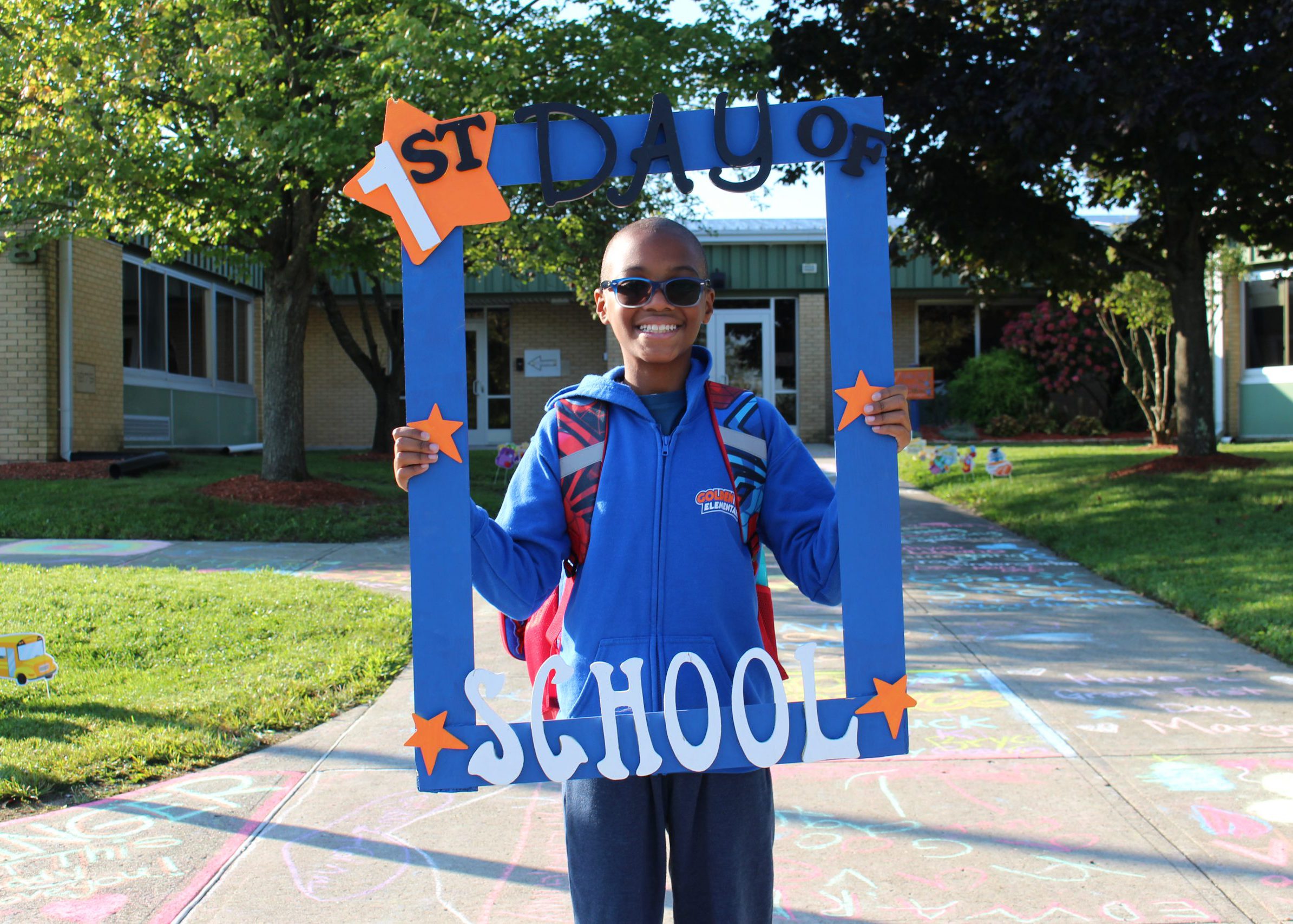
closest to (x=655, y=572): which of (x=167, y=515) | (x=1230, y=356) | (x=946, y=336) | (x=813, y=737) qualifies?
(x=813, y=737)

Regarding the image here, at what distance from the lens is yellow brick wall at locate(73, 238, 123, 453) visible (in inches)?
518

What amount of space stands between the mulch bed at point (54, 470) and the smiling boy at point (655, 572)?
433 inches

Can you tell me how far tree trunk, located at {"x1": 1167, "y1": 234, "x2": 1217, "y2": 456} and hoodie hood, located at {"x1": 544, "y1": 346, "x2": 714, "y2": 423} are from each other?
10693 millimetres

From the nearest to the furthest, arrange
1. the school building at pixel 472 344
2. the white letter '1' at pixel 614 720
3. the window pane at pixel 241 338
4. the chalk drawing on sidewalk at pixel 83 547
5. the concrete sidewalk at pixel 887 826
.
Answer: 1. the white letter '1' at pixel 614 720
2. the concrete sidewalk at pixel 887 826
3. the chalk drawing on sidewalk at pixel 83 547
4. the school building at pixel 472 344
5. the window pane at pixel 241 338

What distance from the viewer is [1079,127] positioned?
8297 mm

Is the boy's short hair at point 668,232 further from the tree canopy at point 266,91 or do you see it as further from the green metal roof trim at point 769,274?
the green metal roof trim at point 769,274

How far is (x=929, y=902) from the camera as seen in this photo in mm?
2773

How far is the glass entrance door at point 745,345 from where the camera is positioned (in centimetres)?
2083

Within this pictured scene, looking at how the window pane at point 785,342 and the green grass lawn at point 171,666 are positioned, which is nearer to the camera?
the green grass lawn at point 171,666

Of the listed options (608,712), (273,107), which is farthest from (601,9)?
(608,712)

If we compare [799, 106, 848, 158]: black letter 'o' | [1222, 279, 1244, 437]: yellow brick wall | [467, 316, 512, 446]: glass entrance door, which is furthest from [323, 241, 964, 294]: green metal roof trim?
[799, 106, 848, 158]: black letter 'o'

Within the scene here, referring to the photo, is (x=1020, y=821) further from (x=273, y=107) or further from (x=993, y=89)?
(x=273, y=107)

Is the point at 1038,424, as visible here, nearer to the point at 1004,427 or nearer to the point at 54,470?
the point at 1004,427

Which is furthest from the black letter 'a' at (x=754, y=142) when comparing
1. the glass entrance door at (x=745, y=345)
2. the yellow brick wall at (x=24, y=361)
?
the glass entrance door at (x=745, y=345)
